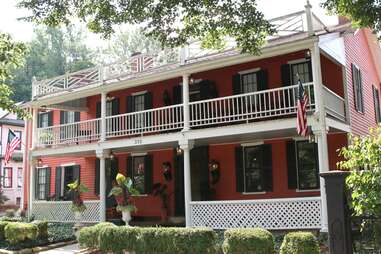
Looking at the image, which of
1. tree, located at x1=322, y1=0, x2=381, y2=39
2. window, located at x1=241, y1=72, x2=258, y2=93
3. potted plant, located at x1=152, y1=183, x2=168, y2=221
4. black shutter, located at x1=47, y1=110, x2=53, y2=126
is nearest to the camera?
tree, located at x1=322, y1=0, x2=381, y2=39

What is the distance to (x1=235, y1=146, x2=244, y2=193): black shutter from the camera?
17734 millimetres

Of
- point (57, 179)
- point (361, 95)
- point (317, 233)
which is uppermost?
point (361, 95)

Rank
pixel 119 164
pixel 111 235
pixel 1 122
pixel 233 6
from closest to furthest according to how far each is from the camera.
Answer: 1. pixel 233 6
2. pixel 111 235
3. pixel 119 164
4. pixel 1 122

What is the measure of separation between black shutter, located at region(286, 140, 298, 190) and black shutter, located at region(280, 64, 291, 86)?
211 cm

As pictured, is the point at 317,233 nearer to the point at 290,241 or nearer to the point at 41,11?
the point at 290,241

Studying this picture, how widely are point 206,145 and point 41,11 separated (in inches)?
389

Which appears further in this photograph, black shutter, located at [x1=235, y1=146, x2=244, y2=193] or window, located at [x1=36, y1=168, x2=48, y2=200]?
window, located at [x1=36, y1=168, x2=48, y2=200]

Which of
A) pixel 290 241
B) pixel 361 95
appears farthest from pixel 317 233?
pixel 361 95

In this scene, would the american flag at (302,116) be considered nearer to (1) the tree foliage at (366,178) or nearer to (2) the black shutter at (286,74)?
(2) the black shutter at (286,74)

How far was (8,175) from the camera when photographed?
39.3 metres

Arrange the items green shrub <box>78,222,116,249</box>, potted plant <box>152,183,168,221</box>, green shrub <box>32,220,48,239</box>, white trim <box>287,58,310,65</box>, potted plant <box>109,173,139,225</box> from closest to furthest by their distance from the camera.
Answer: green shrub <box>78,222,116,249</box>
potted plant <box>109,173,139,225</box>
white trim <box>287,58,310,65</box>
green shrub <box>32,220,48,239</box>
potted plant <box>152,183,168,221</box>

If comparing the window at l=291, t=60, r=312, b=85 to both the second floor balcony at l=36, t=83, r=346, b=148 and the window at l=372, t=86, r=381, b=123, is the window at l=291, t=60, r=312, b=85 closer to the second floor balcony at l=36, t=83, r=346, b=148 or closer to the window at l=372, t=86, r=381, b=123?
the second floor balcony at l=36, t=83, r=346, b=148

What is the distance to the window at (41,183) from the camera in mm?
26469

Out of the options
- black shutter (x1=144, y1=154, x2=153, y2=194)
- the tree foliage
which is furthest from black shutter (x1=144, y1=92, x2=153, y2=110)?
the tree foliage
